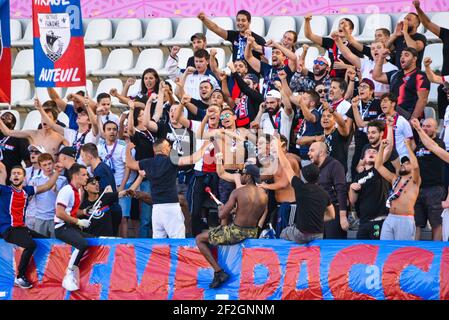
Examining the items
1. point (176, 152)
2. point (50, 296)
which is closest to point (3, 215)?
point (50, 296)

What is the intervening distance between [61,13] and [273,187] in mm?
4638

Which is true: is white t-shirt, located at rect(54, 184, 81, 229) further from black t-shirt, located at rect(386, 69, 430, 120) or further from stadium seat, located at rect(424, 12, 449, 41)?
stadium seat, located at rect(424, 12, 449, 41)

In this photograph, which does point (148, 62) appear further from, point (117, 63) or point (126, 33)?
point (126, 33)

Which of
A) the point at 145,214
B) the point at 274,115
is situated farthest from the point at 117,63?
the point at 145,214

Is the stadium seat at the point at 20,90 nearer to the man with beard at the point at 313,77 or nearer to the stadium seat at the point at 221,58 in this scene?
the stadium seat at the point at 221,58

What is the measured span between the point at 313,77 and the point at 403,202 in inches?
142

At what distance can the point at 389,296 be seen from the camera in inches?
516

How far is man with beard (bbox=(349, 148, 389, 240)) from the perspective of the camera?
14.0 m

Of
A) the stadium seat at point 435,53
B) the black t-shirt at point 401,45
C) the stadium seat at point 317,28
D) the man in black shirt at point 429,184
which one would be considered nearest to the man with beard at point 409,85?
the black t-shirt at point 401,45

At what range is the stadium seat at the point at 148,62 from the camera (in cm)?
1995

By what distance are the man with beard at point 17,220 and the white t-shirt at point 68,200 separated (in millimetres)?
546

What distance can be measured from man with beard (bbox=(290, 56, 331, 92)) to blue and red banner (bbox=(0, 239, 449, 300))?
3497 millimetres

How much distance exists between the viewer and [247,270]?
546 inches

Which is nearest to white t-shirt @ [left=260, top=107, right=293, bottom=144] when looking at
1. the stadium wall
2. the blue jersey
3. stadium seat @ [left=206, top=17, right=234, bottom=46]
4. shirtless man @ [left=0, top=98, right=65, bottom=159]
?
shirtless man @ [left=0, top=98, right=65, bottom=159]
